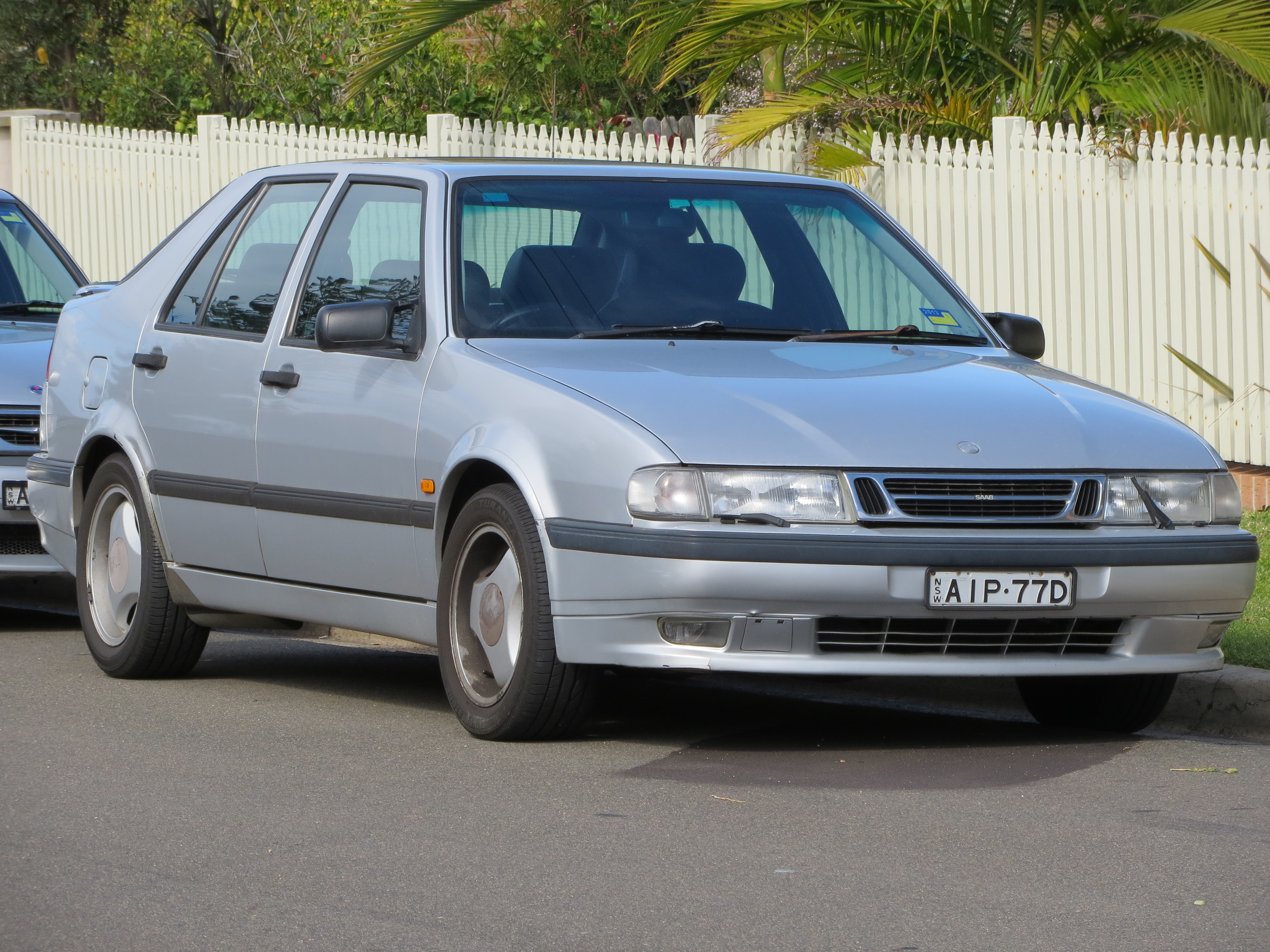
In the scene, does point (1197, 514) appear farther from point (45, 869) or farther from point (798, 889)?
point (45, 869)

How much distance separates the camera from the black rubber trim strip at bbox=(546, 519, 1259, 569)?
5.55m

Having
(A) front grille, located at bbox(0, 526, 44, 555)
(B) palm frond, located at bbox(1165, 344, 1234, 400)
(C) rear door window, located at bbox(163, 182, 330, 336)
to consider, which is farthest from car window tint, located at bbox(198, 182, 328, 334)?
(B) palm frond, located at bbox(1165, 344, 1234, 400)

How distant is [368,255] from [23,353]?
311 centimetres

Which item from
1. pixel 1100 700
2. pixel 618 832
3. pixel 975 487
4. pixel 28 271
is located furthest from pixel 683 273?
pixel 28 271

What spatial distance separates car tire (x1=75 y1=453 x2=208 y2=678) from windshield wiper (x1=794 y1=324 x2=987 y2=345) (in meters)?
2.37

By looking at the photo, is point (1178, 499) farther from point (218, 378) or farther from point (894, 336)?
point (218, 378)

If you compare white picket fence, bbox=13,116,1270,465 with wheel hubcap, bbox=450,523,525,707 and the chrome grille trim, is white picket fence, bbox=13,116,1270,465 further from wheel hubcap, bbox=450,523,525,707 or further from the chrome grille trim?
the chrome grille trim

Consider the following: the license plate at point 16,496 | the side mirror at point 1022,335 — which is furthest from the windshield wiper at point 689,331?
the license plate at point 16,496

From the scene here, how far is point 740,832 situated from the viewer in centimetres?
508

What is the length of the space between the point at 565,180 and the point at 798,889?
9.94ft

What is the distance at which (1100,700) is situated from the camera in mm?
6559

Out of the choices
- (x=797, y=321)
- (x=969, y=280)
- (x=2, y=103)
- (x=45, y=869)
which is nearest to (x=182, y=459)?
(x=797, y=321)

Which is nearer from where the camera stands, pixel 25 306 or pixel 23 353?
pixel 23 353

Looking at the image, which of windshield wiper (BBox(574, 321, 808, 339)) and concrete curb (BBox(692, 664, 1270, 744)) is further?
concrete curb (BBox(692, 664, 1270, 744))
